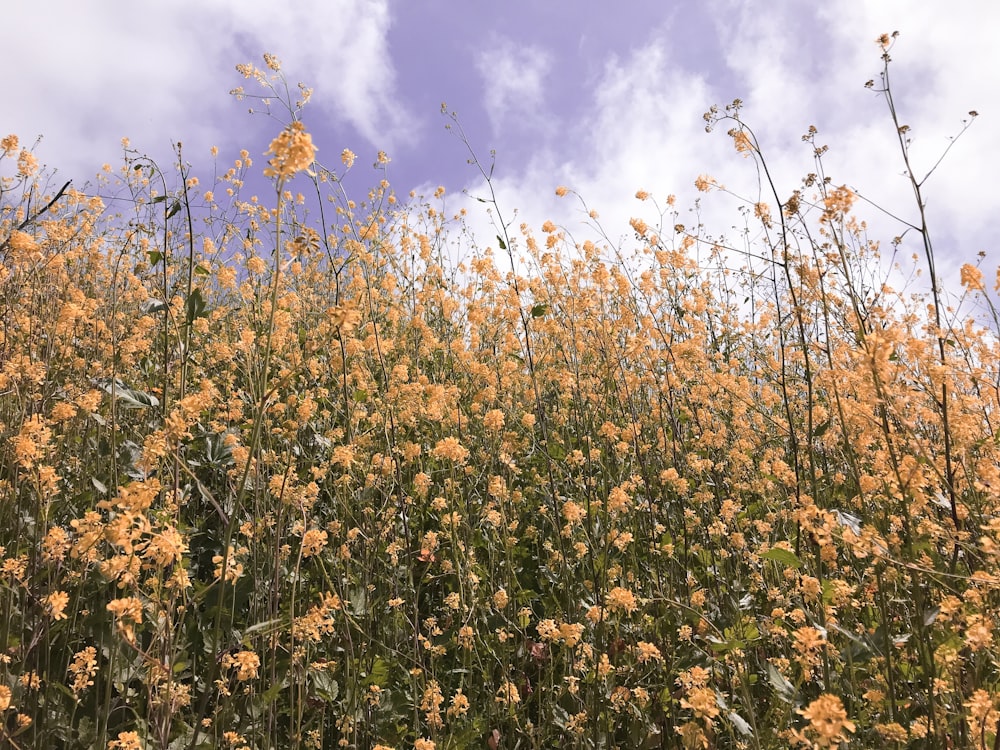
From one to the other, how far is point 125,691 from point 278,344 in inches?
76.8

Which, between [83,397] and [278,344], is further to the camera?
[278,344]

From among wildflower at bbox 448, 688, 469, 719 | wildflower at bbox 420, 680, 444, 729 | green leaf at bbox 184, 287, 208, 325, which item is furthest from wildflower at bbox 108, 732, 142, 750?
green leaf at bbox 184, 287, 208, 325

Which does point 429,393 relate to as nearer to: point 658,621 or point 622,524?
point 622,524

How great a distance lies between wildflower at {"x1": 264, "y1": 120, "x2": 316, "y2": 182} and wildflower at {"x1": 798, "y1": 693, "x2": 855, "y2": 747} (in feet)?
4.59

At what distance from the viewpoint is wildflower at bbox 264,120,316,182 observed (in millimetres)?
1170

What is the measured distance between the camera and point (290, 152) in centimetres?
119

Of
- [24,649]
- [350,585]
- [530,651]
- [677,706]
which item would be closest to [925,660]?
[677,706]

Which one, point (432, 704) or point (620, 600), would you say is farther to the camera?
point (620, 600)

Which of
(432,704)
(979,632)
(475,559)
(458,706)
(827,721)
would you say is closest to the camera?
(827,721)

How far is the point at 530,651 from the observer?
2566mm

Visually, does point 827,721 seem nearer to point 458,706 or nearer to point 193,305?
point 458,706

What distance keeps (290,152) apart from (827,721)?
149 centimetres

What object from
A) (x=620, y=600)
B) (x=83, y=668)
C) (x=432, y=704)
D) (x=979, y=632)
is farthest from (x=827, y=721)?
Answer: (x=83, y=668)

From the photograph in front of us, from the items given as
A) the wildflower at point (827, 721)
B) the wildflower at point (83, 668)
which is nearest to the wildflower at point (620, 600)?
the wildflower at point (827, 721)
